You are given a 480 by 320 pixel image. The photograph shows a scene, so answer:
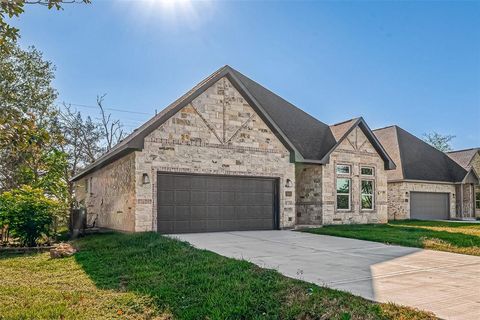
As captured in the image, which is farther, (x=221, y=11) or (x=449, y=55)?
(x=449, y=55)

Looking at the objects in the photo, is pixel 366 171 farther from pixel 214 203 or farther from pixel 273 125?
pixel 214 203

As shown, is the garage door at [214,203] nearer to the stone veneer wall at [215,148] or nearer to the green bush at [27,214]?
the stone veneer wall at [215,148]

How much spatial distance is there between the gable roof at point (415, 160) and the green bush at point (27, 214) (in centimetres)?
1924

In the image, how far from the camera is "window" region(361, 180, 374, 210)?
19.6 meters

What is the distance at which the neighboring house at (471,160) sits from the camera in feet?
90.1

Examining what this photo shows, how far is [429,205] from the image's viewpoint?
2539 cm

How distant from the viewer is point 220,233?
1409cm

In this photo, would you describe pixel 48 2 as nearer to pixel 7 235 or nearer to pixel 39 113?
pixel 7 235

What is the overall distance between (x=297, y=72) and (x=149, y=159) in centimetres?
685

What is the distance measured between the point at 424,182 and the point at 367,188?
284 inches

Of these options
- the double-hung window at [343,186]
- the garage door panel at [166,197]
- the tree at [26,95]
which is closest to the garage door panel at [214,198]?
the garage door panel at [166,197]

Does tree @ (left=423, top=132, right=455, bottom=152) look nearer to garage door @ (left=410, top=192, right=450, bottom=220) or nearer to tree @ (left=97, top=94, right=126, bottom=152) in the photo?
garage door @ (left=410, top=192, right=450, bottom=220)

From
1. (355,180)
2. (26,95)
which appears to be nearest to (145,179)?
(355,180)

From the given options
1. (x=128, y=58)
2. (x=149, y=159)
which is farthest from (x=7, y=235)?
(x=128, y=58)
